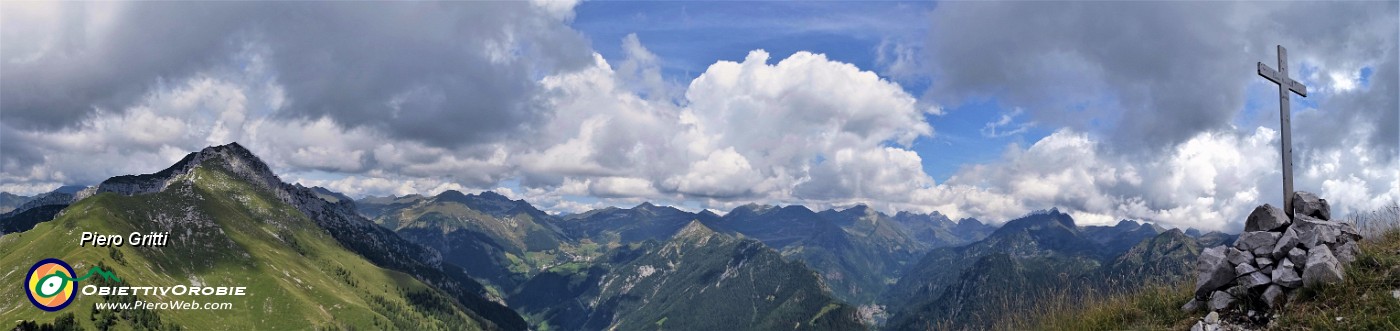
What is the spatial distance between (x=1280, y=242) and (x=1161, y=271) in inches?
205

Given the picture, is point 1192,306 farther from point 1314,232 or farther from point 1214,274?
point 1314,232

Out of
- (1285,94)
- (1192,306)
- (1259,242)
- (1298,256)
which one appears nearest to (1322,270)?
(1298,256)

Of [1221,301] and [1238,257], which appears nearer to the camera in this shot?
[1221,301]

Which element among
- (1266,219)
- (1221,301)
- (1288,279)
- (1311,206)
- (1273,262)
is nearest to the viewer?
(1288,279)

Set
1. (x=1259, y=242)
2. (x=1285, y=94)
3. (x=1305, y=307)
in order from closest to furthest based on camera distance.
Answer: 1. (x=1305, y=307)
2. (x=1259, y=242)
3. (x=1285, y=94)

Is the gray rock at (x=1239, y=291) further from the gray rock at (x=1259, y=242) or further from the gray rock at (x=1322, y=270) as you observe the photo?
the gray rock at (x=1259, y=242)

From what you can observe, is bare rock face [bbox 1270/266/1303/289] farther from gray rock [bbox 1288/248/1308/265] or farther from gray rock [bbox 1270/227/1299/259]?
gray rock [bbox 1270/227/1299/259]

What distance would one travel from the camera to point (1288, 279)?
39.8ft

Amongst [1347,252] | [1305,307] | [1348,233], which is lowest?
[1305,307]

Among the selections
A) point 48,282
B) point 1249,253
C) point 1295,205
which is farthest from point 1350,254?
point 48,282

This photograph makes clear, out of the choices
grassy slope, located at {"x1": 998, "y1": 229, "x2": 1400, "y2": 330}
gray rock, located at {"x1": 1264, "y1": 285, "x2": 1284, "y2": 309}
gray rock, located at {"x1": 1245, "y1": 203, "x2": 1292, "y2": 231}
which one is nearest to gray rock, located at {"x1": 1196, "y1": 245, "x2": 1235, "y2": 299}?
grassy slope, located at {"x1": 998, "y1": 229, "x2": 1400, "y2": 330}

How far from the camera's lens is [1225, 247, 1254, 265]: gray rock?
13.5 metres

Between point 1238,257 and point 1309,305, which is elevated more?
point 1238,257

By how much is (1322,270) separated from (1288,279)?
60 cm
